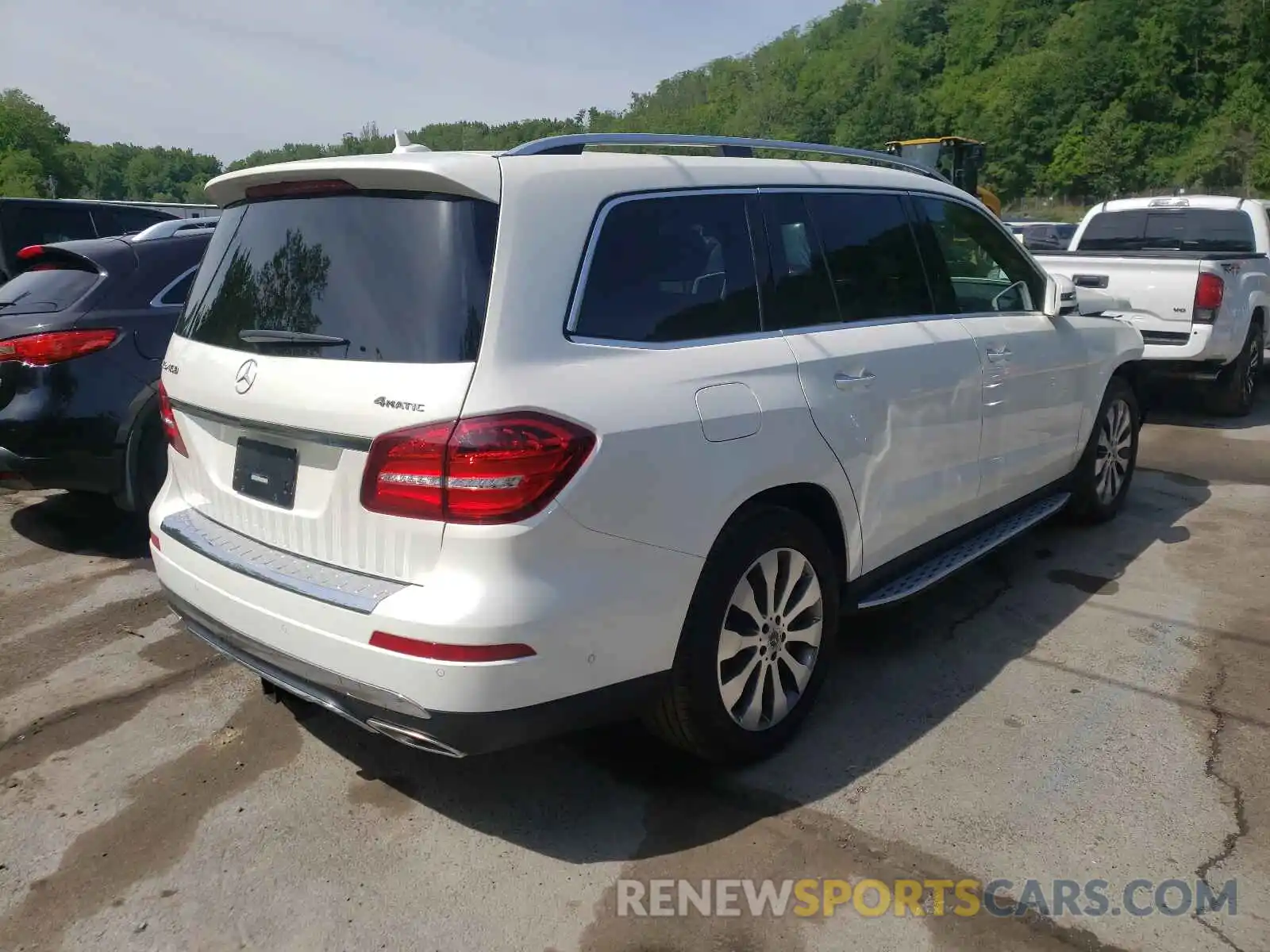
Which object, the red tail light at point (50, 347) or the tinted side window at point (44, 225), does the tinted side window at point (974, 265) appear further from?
the tinted side window at point (44, 225)

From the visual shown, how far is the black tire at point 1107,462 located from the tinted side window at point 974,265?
1.01 m

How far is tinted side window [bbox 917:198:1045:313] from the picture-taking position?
4164mm

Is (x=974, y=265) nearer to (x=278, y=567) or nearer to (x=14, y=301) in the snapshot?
(x=278, y=567)

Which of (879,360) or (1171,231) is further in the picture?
(1171,231)

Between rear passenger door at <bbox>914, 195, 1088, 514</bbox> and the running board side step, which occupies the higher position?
rear passenger door at <bbox>914, 195, 1088, 514</bbox>

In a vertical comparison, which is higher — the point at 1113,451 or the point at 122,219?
the point at 122,219

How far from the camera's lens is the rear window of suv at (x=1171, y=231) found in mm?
9297

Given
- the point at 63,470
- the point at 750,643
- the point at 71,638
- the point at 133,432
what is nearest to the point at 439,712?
the point at 750,643

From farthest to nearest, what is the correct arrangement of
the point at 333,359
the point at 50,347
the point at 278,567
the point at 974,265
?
the point at 50,347 → the point at 974,265 → the point at 278,567 → the point at 333,359

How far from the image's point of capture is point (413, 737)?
251cm

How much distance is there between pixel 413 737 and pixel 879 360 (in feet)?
6.69

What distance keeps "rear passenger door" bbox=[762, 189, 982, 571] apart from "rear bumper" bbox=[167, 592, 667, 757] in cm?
114

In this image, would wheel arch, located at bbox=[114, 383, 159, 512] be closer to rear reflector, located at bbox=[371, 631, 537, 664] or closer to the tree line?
rear reflector, located at bbox=[371, 631, 537, 664]

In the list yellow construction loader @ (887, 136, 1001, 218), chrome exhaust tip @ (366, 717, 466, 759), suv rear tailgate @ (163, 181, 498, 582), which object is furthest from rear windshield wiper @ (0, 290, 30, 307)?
yellow construction loader @ (887, 136, 1001, 218)
